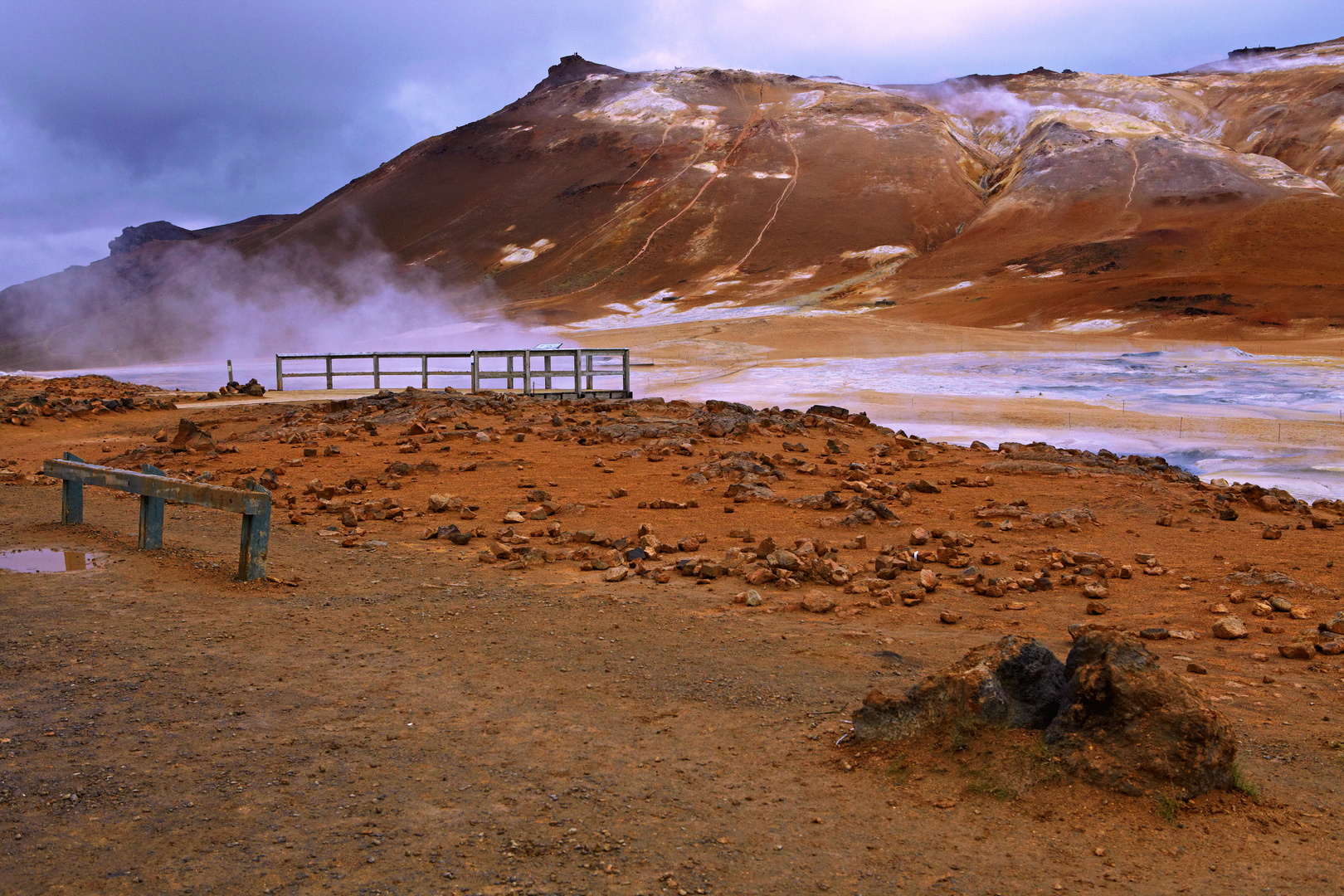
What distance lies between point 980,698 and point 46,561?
646 cm

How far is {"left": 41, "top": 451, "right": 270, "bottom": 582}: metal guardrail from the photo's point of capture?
6777 mm

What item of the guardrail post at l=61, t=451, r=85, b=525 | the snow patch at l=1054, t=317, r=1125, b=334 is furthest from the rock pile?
the snow patch at l=1054, t=317, r=1125, b=334

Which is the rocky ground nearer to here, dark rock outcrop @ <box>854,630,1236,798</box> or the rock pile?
dark rock outcrop @ <box>854,630,1236,798</box>

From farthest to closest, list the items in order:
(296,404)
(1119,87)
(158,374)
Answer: (1119,87) < (158,374) < (296,404)

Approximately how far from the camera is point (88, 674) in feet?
15.9

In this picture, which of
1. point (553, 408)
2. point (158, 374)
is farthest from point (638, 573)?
point (158, 374)

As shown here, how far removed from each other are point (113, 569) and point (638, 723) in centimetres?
443

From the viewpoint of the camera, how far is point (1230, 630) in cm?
596

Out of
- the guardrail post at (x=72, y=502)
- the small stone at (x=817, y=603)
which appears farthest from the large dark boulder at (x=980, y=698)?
the guardrail post at (x=72, y=502)

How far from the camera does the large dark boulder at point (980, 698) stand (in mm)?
4012

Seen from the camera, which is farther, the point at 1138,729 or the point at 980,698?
the point at 980,698

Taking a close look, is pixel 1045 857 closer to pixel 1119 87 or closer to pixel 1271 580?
pixel 1271 580

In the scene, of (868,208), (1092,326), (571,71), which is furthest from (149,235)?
(1092,326)

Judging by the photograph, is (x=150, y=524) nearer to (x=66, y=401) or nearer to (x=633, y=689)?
(x=633, y=689)
